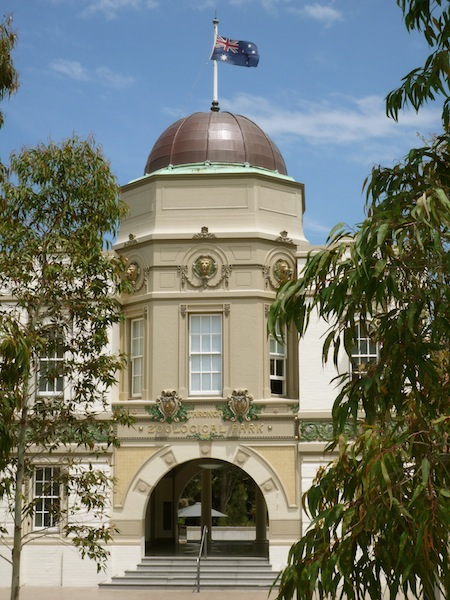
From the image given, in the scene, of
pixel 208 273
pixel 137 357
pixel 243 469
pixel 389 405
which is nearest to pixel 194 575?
pixel 243 469

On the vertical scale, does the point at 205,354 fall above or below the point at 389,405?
above

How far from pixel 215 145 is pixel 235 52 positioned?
10.0 ft

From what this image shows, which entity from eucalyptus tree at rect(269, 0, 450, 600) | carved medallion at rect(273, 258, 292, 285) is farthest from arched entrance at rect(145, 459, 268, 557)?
eucalyptus tree at rect(269, 0, 450, 600)

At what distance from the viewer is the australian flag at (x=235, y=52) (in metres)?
28.0

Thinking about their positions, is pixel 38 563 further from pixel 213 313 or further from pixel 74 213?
pixel 74 213

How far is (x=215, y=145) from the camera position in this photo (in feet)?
87.9

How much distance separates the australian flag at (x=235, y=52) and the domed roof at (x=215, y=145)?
1558mm

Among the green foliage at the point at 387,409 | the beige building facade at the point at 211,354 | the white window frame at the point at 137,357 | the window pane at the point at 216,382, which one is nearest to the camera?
the green foliage at the point at 387,409

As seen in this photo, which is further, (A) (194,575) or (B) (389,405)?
(A) (194,575)

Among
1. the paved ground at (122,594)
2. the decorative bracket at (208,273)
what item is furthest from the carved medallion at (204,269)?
the paved ground at (122,594)

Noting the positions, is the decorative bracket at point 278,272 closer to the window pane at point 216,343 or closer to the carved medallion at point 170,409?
the window pane at point 216,343

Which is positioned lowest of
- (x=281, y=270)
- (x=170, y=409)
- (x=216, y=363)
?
(x=170, y=409)

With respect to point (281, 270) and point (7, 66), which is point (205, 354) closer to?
point (281, 270)

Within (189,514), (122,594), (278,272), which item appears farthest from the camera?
(189,514)
